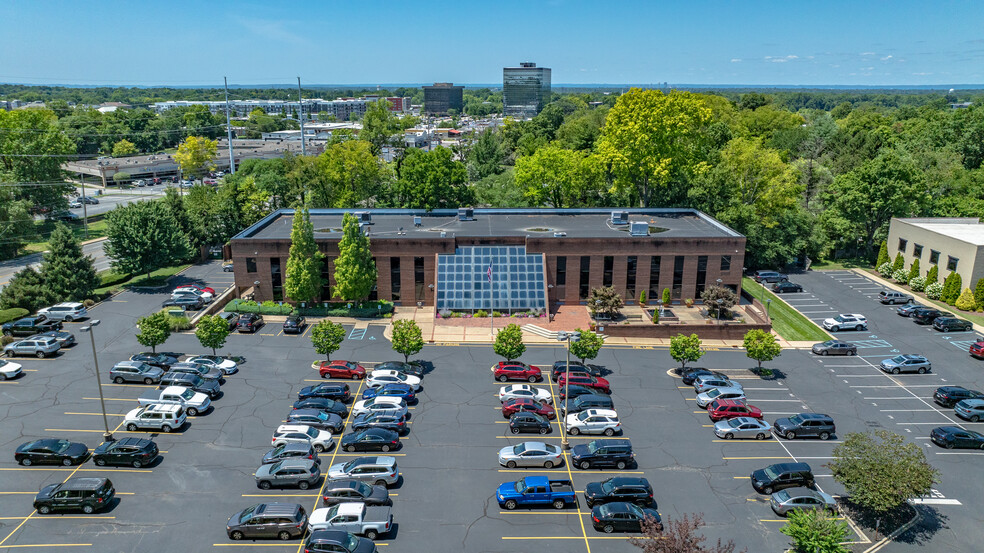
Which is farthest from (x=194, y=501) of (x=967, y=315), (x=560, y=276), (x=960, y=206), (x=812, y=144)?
(x=812, y=144)

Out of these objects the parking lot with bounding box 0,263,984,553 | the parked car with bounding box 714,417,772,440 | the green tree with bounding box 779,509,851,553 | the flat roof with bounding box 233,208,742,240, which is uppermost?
A: the flat roof with bounding box 233,208,742,240

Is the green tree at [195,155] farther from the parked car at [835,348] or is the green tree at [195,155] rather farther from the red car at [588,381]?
the parked car at [835,348]

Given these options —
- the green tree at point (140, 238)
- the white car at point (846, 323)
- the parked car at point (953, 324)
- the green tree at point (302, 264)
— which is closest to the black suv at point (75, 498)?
the green tree at point (302, 264)

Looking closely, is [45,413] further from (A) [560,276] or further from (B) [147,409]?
(A) [560,276]

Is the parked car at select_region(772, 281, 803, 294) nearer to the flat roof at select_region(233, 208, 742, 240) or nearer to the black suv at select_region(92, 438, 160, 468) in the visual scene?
the flat roof at select_region(233, 208, 742, 240)

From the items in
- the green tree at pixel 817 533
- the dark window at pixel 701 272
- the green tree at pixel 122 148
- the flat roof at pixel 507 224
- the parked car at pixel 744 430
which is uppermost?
the green tree at pixel 122 148

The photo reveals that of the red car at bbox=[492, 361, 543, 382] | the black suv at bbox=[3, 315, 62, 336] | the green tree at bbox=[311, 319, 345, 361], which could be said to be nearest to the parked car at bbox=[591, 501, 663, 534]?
the red car at bbox=[492, 361, 543, 382]

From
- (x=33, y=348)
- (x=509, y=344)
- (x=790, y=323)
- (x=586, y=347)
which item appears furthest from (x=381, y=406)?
(x=790, y=323)
